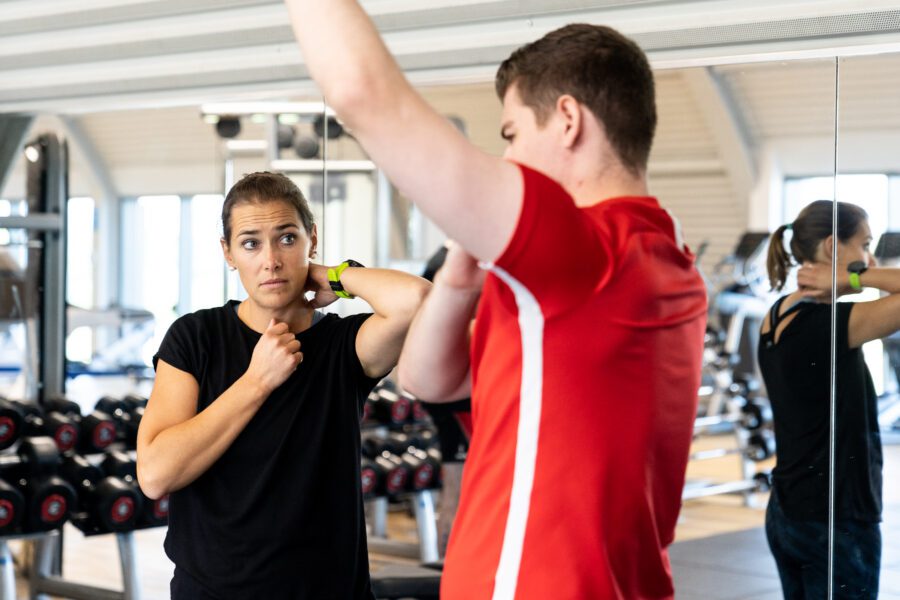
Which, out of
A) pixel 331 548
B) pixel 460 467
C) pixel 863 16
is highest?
pixel 863 16

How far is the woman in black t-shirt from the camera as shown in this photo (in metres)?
2.65

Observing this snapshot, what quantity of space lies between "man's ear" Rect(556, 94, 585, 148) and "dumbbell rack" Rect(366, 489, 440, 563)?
3981 millimetres

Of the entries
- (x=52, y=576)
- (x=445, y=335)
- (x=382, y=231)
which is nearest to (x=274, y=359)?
(x=445, y=335)

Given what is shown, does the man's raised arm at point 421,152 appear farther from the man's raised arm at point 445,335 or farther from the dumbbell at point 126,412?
the dumbbell at point 126,412

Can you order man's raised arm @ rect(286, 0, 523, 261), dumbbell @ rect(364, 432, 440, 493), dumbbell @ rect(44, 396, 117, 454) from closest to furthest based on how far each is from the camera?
man's raised arm @ rect(286, 0, 523, 261), dumbbell @ rect(44, 396, 117, 454), dumbbell @ rect(364, 432, 440, 493)

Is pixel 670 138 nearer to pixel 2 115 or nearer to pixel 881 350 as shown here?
pixel 881 350

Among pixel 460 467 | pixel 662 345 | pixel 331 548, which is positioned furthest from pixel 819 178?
pixel 460 467

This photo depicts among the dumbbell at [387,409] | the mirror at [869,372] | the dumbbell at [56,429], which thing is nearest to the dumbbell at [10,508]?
the dumbbell at [56,429]

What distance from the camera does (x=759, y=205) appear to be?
2.97 metres

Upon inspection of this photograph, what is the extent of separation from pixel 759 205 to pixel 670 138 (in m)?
0.43

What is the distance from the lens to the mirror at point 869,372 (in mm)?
2643

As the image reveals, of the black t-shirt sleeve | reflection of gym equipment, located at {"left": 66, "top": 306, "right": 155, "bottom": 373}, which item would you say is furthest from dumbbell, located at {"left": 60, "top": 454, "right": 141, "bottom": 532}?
the black t-shirt sleeve

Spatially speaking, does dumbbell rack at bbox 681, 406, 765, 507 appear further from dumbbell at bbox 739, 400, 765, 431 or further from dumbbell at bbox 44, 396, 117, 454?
dumbbell at bbox 44, 396, 117, 454

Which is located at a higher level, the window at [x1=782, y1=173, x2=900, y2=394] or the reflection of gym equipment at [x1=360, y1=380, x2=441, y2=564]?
the window at [x1=782, y1=173, x2=900, y2=394]
